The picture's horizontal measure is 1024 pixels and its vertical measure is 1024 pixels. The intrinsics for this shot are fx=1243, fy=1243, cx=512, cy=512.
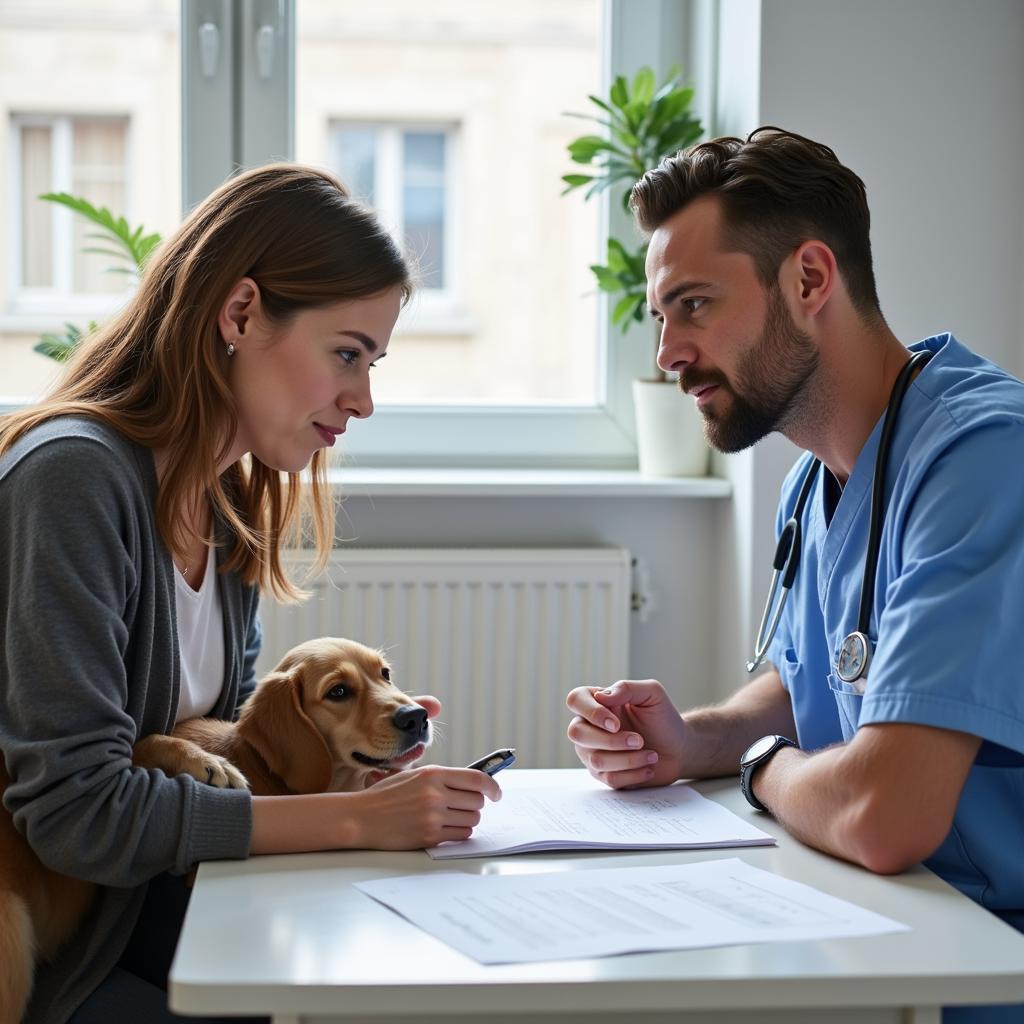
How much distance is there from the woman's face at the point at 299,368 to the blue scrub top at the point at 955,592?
0.57m

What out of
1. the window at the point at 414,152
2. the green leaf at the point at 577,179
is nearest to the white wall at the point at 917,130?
the green leaf at the point at 577,179

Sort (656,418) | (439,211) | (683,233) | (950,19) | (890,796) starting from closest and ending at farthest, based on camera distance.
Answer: (890,796) → (683,233) → (950,19) → (656,418) → (439,211)

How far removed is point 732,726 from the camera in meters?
1.52

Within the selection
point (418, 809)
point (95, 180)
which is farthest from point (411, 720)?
point (95, 180)

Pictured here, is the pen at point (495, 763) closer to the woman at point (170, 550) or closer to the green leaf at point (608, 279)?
the woman at point (170, 550)

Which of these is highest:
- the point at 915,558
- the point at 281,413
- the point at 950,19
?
the point at 950,19

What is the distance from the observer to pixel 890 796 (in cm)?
110

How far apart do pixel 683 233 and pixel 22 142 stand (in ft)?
6.03

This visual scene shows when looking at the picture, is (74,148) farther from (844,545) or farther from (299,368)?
(844,545)

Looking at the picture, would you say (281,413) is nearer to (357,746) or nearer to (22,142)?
(357,746)

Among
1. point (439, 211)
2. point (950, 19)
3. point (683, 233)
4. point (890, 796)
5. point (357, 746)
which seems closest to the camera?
point (890, 796)

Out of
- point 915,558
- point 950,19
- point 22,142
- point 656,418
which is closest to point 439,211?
point 656,418

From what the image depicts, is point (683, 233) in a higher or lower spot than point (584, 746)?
higher

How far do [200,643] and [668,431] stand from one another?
138 centimetres
